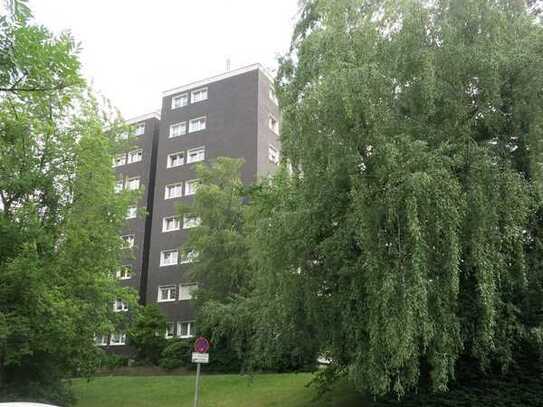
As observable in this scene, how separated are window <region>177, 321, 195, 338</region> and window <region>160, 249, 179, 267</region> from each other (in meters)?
4.43

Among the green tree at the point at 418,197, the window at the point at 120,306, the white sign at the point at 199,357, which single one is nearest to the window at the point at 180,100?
the window at the point at 120,306

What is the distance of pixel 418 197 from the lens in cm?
1202

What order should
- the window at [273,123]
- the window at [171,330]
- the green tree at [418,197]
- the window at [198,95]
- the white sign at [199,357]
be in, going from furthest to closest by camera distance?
the window at [198,95] < the window at [273,123] < the window at [171,330] < the white sign at [199,357] < the green tree at [418,197]

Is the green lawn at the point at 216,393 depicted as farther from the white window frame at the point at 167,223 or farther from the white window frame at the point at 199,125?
the white window frame at the point at 199,125

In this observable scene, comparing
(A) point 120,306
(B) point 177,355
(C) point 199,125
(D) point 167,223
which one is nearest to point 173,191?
(D) point 167,223

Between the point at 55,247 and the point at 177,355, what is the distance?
14792mm

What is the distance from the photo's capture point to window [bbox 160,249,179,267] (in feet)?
135

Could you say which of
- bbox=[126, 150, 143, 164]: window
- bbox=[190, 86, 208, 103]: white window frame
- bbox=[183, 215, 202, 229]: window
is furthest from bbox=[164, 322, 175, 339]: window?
bbox=[190, 86, 208, 103]: white window frame

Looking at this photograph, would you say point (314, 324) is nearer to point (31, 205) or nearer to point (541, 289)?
point (541, 289)

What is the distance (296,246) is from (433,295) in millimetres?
3654

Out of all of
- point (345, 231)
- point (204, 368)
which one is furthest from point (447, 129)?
point (204, 368)

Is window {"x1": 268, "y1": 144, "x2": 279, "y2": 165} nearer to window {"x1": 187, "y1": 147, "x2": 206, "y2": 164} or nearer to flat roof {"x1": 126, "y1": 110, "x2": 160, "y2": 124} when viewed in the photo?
window {"x1": 187, "y1": 147, "x2": 206, "y2": 164}

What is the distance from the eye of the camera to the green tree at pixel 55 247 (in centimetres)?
1828

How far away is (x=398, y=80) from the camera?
14.2 m
